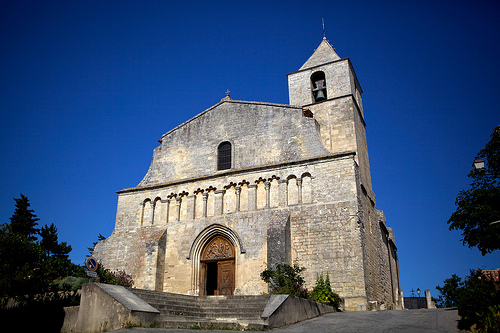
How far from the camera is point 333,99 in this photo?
2284 cm

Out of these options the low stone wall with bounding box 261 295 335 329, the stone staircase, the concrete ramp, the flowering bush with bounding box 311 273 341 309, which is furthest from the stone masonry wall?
the low stone wall with bounding box 261 295 335 329

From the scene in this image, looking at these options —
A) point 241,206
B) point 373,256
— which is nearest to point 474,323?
point 373,256

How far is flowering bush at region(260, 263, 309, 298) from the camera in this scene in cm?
1477

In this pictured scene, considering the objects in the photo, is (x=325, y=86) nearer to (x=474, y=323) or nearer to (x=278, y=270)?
(x=278, y=270)

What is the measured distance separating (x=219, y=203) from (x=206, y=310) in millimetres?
6698

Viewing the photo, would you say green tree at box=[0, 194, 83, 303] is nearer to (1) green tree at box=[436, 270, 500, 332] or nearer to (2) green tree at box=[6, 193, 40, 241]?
(2) green tree at box=[6, 193, 40, 241]

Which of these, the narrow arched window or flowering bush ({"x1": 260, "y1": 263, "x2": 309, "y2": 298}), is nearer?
flowering bush ({"x1": 260, "y1": 263, "x2": 309, "y2": 298})

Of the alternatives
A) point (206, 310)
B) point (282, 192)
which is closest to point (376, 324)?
point (206, 310)

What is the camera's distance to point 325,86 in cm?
2420

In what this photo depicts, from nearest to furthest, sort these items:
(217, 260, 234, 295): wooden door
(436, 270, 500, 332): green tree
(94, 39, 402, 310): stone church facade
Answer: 1. (436, 270, 500, 332): green tree
2. (94, 39, 402, 310): stone church facade
3. (217, 260, 234, 295): wooden door

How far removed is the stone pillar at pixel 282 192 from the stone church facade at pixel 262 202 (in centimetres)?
5

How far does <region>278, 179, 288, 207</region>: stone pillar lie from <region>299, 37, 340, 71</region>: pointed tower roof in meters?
8.46

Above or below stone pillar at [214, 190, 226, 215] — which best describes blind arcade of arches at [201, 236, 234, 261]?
below

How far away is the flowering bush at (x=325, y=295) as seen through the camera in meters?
16.1
